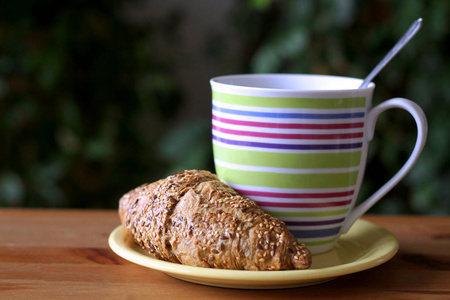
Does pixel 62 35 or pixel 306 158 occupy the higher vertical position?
pixel 62 35

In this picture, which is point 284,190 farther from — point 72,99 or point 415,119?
point 72,99

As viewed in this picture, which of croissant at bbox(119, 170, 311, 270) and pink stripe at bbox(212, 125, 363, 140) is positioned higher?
pink stripe at bbox(212, 125, 363, 140)

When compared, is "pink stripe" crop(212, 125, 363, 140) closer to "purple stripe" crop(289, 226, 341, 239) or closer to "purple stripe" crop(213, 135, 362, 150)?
"purple stripe" crop(213, 135, 362, 150)

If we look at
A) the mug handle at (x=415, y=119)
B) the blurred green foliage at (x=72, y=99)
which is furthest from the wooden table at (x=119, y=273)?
the blurred green foliage at (x=72, y=99)

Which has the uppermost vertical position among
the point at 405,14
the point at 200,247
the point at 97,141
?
the point at 405,14

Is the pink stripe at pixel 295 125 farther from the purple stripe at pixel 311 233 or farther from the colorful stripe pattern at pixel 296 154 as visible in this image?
the purple stripe at pixel 311 233

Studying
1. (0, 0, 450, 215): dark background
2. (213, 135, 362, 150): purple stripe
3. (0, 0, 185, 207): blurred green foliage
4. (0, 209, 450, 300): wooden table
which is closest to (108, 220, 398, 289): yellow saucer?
(0, 209, 450, 300): wooden table

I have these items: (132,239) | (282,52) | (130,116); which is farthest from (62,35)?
(132,239)

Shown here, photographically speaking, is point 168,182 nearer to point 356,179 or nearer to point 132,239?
point 132,239
